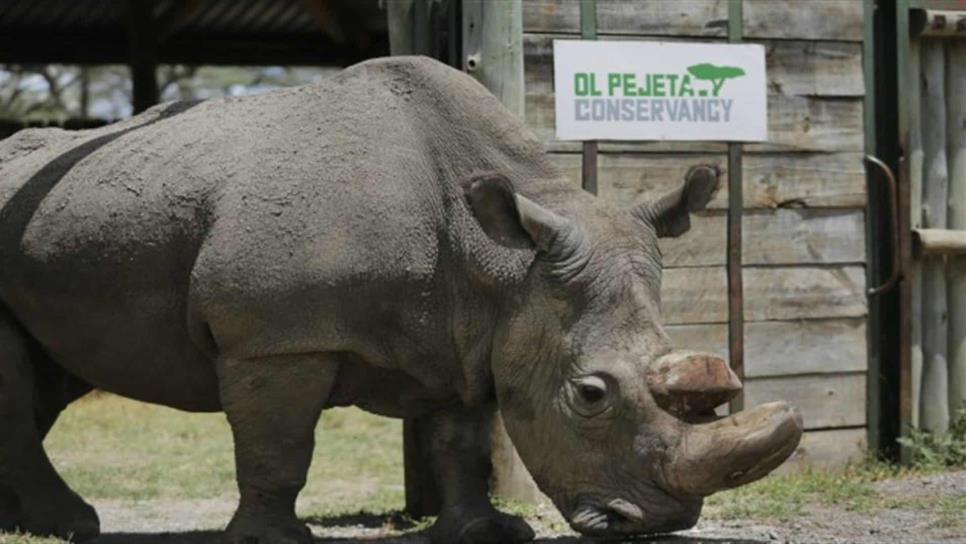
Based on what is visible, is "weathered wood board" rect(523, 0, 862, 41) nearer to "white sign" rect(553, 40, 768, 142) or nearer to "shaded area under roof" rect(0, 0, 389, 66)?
"white sign" rect(553, 40, 768, 142)

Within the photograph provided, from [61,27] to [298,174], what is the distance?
31.5 ft

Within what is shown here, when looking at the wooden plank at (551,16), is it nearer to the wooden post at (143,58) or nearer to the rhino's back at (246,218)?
the rhino's back at (246,218)

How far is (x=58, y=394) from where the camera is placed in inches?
359

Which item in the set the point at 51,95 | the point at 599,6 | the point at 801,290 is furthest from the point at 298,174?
the point at 51,95

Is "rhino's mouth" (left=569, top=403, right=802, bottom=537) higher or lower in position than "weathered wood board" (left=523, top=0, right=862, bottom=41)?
lower

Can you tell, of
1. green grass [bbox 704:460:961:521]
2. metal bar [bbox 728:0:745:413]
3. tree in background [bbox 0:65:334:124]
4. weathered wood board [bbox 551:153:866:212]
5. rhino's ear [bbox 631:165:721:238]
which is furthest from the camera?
tree in background [bbox 0:65:334:124]

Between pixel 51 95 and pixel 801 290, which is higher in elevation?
pixel 51 95

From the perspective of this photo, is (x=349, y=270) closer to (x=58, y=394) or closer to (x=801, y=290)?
(x=58, y=394)

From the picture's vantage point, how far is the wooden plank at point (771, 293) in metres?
9.91

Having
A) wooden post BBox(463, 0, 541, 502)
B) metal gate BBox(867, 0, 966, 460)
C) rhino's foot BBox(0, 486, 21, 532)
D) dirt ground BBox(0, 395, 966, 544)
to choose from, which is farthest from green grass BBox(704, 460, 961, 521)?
rhino's foot BBox(0, 486, 21, 532)

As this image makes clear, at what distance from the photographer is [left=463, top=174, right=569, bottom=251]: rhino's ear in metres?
7.52

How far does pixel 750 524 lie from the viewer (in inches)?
338

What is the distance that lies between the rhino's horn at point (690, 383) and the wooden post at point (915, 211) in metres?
3.53

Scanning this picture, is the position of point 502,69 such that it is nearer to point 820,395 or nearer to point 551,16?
point 551,16
